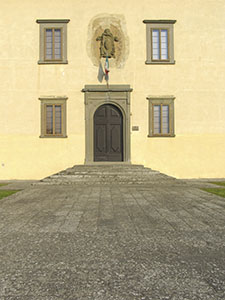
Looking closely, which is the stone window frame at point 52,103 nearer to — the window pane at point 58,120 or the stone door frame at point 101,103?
→ the window pane at point 58,120

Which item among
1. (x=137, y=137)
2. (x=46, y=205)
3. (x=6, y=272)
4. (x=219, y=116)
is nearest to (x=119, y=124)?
(x=137, y=137)

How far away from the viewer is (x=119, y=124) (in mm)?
11609

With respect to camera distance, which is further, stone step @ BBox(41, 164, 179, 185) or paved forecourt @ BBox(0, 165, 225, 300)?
stone step @ BBox(41, 164, 179, 185)

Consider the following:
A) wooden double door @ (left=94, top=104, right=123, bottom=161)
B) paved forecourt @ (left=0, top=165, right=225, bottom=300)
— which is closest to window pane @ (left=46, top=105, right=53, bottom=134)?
wooden double door @ (left=94, top=104, right=123, bottom=161)

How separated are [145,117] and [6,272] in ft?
33.1

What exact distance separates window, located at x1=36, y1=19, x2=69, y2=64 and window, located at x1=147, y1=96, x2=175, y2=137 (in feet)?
15.7

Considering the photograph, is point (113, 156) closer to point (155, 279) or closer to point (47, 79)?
point (47, 79)

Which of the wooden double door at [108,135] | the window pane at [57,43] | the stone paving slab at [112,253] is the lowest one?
the stone paving slab at [112,253]

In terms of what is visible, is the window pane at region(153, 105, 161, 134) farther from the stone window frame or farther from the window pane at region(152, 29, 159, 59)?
the stone window frame

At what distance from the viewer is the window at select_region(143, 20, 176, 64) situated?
37.7ft

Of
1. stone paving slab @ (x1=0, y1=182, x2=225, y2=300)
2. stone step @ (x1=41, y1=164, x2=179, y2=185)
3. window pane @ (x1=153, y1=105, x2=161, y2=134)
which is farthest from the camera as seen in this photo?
window pane @ (x1=153, y1=105, x2=161, y2=134)

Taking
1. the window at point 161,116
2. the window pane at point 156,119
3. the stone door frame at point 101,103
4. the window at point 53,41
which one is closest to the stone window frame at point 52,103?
the stone door frame at point 101,103

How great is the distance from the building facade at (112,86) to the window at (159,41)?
49 mm

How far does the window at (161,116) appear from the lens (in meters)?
11.4
